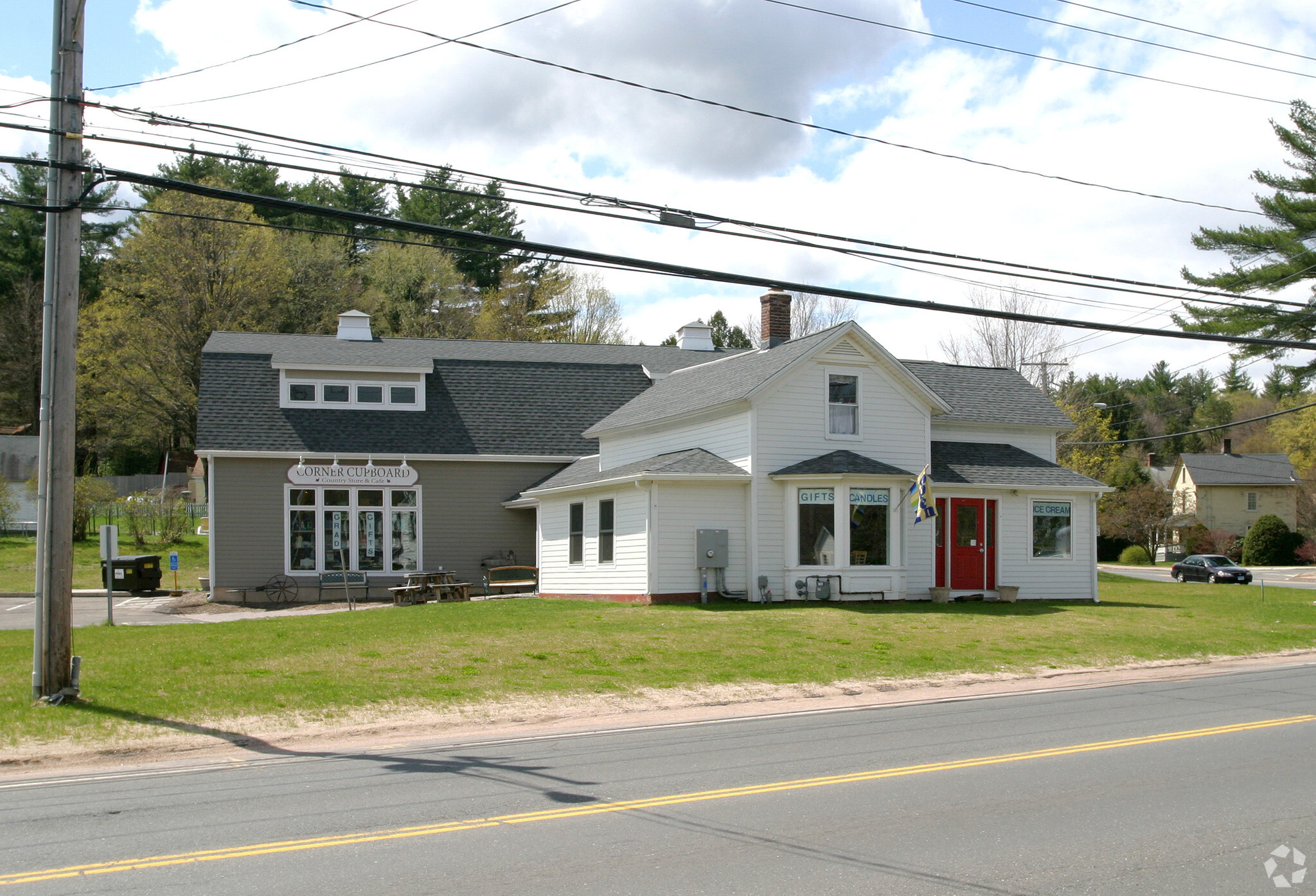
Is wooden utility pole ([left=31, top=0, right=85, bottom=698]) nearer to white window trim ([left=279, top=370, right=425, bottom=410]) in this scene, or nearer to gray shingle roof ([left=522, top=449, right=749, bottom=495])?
gray shingle roof ([left=522, top=449, right=749, bottom=495])

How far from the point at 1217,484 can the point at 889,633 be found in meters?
62.7

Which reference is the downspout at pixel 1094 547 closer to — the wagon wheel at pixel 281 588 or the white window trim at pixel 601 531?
the white window trim at pixel 601 531

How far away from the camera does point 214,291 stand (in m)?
48.5

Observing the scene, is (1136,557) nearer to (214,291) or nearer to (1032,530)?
(1032,530)

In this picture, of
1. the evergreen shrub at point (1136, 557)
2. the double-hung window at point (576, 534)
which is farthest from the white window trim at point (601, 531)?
the evergreen shrub at point (1136, 557)

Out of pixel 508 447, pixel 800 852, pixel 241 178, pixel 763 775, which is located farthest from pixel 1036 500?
pixel 241 178

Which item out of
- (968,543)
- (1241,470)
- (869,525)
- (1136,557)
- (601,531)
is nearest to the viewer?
(869,525)

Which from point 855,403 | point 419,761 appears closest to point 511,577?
point 855,403

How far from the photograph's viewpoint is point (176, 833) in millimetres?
7625

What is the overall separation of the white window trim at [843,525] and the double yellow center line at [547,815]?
1298 cm

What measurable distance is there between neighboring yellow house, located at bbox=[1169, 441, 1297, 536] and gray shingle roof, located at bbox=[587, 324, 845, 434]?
54.1 meters

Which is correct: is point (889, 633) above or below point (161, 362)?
below

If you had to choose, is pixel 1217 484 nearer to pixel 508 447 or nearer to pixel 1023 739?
pixel 508 447

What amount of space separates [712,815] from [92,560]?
126 feet
